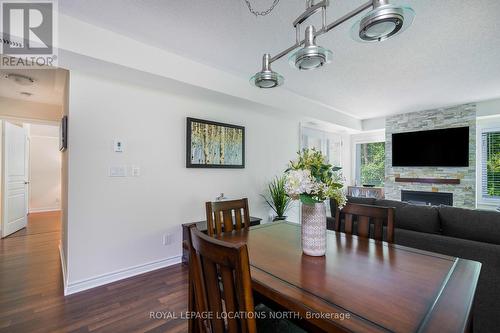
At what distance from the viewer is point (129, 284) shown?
2465 millimetres

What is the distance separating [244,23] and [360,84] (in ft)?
7.28

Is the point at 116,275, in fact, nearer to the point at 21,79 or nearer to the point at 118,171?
the point at 118,171

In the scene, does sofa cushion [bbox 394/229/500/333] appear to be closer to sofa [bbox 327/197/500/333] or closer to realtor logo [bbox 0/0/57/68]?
sofa [bbox 327/197/500/333]

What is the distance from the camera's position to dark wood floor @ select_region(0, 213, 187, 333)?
1804mm

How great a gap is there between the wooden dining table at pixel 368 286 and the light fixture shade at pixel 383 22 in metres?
1.15

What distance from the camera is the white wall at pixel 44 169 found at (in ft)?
20.3

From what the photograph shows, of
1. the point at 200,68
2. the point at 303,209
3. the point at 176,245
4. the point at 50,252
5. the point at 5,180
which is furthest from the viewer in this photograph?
the point at 5,180

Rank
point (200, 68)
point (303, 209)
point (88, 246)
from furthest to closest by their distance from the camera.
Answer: point (200, 68), point (88, 246), point (303, 209)

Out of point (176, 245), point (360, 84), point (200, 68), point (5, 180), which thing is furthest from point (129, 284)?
point (360, 84)

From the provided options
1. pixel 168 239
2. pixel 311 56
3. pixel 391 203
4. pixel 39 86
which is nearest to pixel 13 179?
pixel 39 86

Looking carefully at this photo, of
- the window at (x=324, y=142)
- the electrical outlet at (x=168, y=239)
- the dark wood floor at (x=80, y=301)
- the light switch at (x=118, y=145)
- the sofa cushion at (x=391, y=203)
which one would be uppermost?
the window at (x=324, y=142)

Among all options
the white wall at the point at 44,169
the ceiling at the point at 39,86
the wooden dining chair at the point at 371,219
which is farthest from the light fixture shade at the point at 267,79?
the white wall at the point at 44,169

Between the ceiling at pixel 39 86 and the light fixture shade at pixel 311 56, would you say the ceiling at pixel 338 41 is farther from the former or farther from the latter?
the ceiling at pixel 39 86

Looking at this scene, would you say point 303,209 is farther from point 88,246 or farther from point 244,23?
point 88,246
